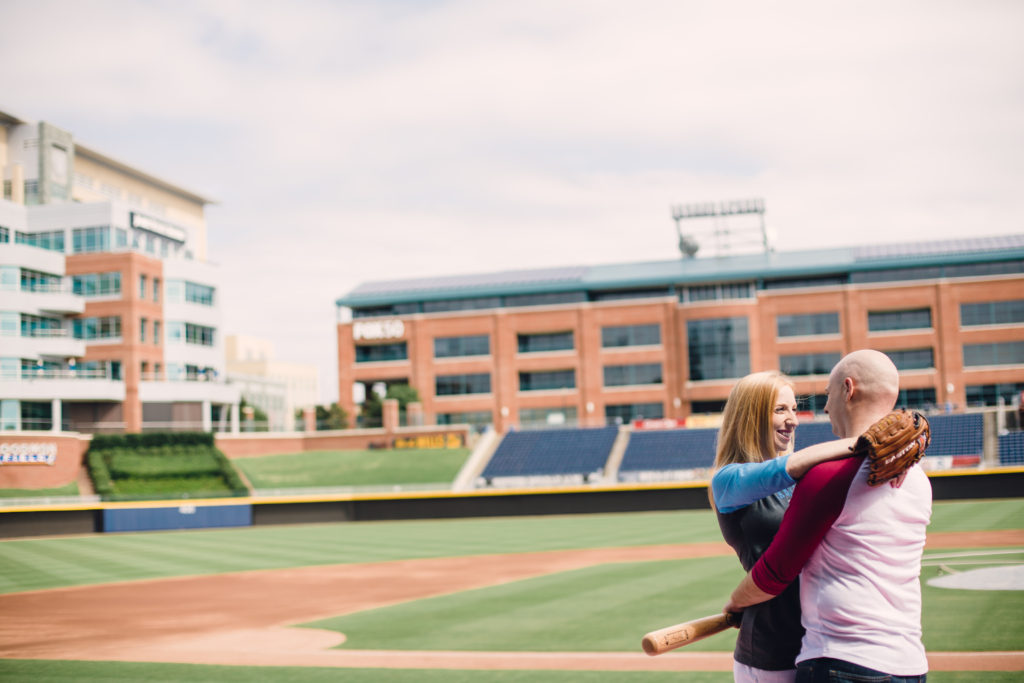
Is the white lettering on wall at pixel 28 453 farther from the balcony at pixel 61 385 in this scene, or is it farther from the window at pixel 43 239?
the window at pixel 43 239

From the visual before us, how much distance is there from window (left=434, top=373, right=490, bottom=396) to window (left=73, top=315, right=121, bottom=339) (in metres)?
24.9

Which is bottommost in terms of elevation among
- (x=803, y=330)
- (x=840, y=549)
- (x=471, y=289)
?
(x=840, y=549)

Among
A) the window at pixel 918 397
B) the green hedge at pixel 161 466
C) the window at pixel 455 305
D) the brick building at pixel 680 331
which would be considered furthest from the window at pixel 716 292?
the green hedge at pixel 161 466

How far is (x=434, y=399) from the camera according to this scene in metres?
72.4

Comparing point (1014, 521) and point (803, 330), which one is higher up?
point (803, 330)

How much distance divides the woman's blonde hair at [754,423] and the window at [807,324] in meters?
65.2

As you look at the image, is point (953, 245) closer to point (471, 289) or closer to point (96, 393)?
point (471, 289)

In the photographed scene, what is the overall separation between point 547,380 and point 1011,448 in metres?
33.2

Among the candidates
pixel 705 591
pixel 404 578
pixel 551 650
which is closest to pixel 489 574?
pixel 404 578

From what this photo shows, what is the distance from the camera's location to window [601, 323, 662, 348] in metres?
68.8

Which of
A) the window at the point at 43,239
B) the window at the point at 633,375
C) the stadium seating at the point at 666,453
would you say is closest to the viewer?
the window at the point at 43,239

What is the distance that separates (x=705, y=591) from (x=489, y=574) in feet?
23.5

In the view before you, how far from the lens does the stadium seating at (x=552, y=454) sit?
5547 cm

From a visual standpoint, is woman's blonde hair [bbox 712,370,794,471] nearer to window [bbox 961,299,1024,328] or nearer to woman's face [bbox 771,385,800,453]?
woman's face [bbox 771,385,800,453]
